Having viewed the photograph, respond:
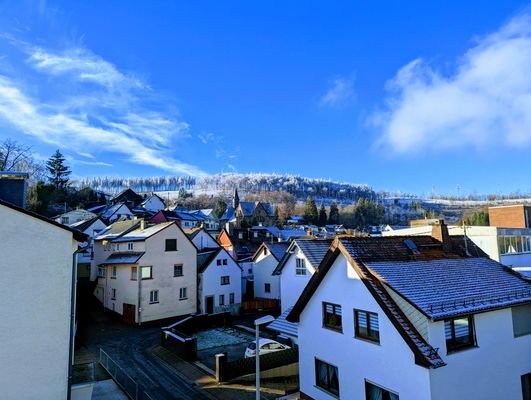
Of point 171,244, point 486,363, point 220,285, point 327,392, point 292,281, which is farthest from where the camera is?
point 220,285

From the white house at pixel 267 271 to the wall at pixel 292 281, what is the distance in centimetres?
896

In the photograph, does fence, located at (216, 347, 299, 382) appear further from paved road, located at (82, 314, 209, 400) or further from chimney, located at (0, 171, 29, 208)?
chimney, located at (0, 171, 29, 208)

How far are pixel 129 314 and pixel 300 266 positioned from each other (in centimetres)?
1712

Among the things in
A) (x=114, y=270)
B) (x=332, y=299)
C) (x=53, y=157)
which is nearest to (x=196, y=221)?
(x=53, y=157)

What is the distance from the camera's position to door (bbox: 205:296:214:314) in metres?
37.0

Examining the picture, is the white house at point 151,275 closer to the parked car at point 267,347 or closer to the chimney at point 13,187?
the parked car at point 267,347

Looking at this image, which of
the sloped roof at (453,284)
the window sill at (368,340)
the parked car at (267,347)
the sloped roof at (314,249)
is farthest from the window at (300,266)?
the window sill at (368,340)

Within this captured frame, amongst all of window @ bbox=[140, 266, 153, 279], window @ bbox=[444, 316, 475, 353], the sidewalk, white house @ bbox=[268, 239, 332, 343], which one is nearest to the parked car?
the sidewalk

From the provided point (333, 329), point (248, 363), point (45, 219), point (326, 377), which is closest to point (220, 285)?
point (248, 363)

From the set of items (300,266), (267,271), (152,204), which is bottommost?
(267,271)

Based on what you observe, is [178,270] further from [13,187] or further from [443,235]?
[443,235]

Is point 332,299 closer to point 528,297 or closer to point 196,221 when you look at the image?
point 528,297

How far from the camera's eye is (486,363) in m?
12.4

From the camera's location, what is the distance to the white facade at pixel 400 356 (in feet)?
36.4
